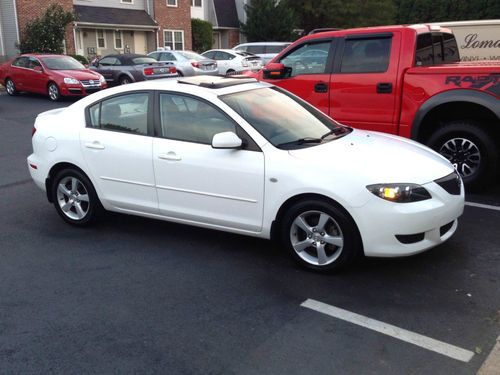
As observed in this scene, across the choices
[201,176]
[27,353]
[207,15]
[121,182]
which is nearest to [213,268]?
[201,176]

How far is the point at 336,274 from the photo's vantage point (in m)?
4.39

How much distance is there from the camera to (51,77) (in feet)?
57.1

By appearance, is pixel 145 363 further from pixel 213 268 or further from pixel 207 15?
pixel 207 15

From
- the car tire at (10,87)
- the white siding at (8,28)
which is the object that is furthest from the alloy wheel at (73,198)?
the white siding at (8,28)

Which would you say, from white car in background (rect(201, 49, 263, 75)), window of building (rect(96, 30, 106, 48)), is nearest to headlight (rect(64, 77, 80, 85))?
white car in background (rect(201, 49, 263, 75))

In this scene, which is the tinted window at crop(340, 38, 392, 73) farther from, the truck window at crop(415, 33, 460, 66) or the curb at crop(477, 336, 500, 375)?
the curb at crop(477, 336, 500, 375)

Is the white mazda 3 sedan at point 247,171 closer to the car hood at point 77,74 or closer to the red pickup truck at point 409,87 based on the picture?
the red pickup truck at point 409,87

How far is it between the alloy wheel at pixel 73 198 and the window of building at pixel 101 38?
28.8m

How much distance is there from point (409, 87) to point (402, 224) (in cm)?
315

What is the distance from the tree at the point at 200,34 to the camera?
1505 inches

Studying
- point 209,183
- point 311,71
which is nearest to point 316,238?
point 209,183

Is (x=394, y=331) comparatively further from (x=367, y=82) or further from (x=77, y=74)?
(x=77, y=74)

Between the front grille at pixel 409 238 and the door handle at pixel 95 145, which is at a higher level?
the door handle at pixel 95 145

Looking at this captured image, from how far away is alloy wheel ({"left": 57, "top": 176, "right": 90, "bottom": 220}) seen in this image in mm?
5605
